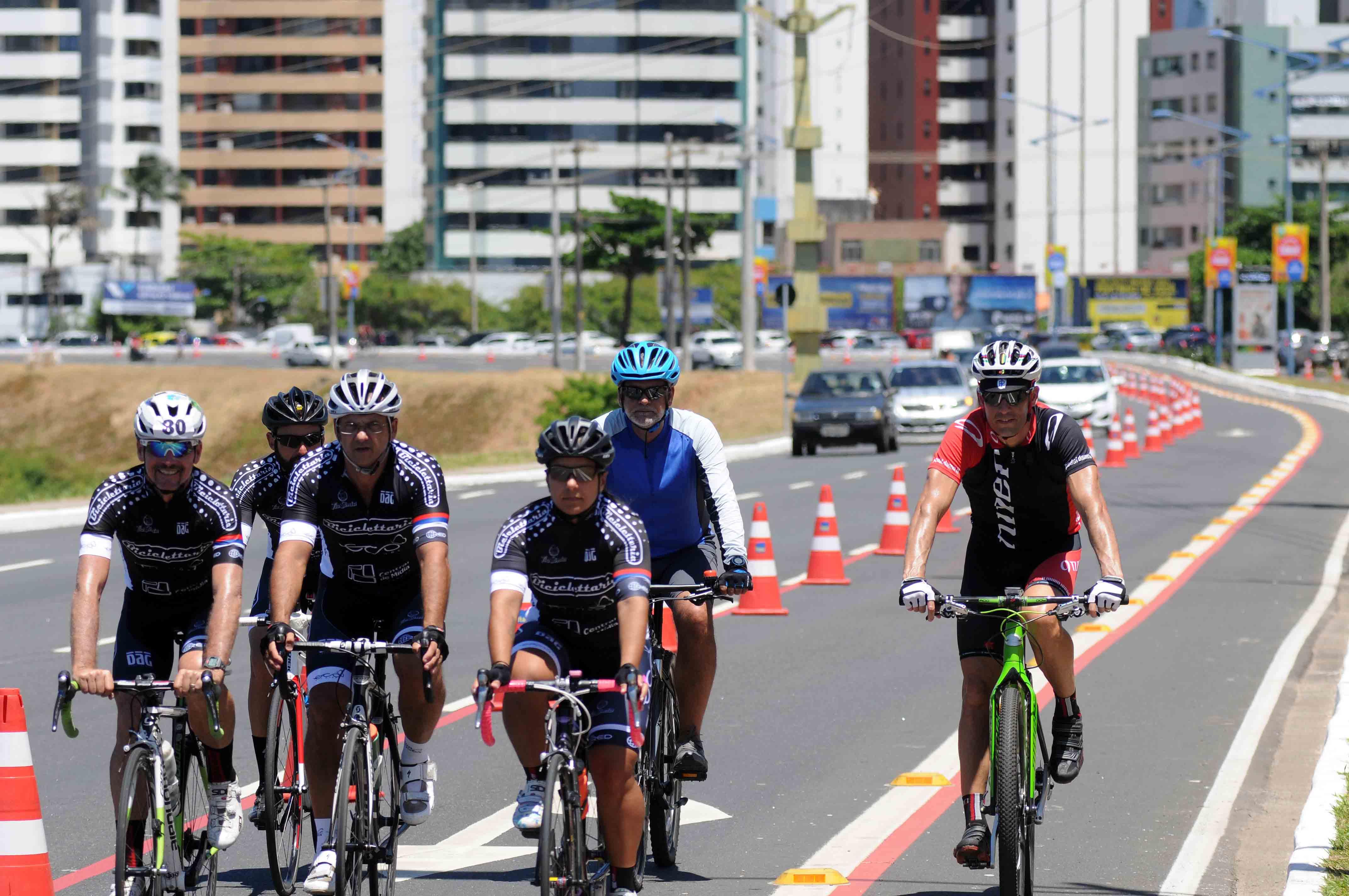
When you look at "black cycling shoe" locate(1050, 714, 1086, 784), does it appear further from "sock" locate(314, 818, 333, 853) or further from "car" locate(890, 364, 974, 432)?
"car" locate(890, 364, 974, 432)

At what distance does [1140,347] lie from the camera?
94312 millimetres

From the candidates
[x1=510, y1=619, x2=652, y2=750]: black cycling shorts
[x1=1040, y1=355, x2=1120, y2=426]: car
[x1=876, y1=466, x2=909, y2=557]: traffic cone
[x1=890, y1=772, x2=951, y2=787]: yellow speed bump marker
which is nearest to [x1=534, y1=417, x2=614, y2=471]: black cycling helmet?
[x1=510, y1=619, x2=652, y2=750]: black cycling shorts

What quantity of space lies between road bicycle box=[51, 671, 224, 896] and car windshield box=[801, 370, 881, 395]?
30.4m

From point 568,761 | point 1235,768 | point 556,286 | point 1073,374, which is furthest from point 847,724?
point 556,286

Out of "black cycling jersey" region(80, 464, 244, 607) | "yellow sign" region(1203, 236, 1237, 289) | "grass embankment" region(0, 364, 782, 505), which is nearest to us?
"black cycling jersey" region(80, 464, 244, 607)

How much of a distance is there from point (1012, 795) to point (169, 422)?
9.38ft

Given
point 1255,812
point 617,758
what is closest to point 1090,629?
point 1255,812

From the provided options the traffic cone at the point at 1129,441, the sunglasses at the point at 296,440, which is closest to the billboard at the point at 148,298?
the traffic cone at the point at 1129,441

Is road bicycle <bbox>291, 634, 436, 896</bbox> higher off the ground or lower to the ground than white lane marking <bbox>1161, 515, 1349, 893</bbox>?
higher

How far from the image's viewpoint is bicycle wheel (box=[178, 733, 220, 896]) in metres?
6.29

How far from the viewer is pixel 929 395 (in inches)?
1540

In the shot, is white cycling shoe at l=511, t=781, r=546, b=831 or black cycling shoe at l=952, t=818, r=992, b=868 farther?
black cycling shoe at l=952, t=818, r=992, b=868

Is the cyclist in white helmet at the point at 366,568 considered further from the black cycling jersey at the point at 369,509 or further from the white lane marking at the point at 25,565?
Answer: the white lane marking at the point at 25,565

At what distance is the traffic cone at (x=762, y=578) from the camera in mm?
14867
